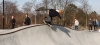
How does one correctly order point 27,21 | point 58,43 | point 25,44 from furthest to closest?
point 27,21
point 58,43
point 25,44

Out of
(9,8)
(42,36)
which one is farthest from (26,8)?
(42,36)

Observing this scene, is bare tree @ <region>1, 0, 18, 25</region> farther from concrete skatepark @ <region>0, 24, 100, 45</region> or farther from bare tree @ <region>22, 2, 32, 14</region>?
concrete skatepark @ <region>0, 24, 100, 45</region>

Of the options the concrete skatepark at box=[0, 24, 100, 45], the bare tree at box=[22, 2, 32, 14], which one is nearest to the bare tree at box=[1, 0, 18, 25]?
the bare tree at box=[22, 2, 32, 14]

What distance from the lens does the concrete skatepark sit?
23.9 ft

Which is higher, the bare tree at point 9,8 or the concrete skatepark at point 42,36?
the bare tree at point 9,8

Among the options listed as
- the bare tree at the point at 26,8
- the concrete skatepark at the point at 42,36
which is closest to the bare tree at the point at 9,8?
the bare tree at the point at 26,8

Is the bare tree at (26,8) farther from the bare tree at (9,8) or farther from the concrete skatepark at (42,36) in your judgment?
the concrete skatepark at (42,36)

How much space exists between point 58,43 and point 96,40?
4681mm

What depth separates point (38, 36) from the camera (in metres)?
8.34

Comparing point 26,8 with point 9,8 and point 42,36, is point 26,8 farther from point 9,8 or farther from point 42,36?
point 42,36

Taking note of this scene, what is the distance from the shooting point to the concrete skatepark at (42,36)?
23.9 ft

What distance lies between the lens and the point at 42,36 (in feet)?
28.0

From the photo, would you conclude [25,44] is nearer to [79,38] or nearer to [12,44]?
[12,44]

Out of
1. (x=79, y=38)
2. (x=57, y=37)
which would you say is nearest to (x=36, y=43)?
(x=57, y=37)
